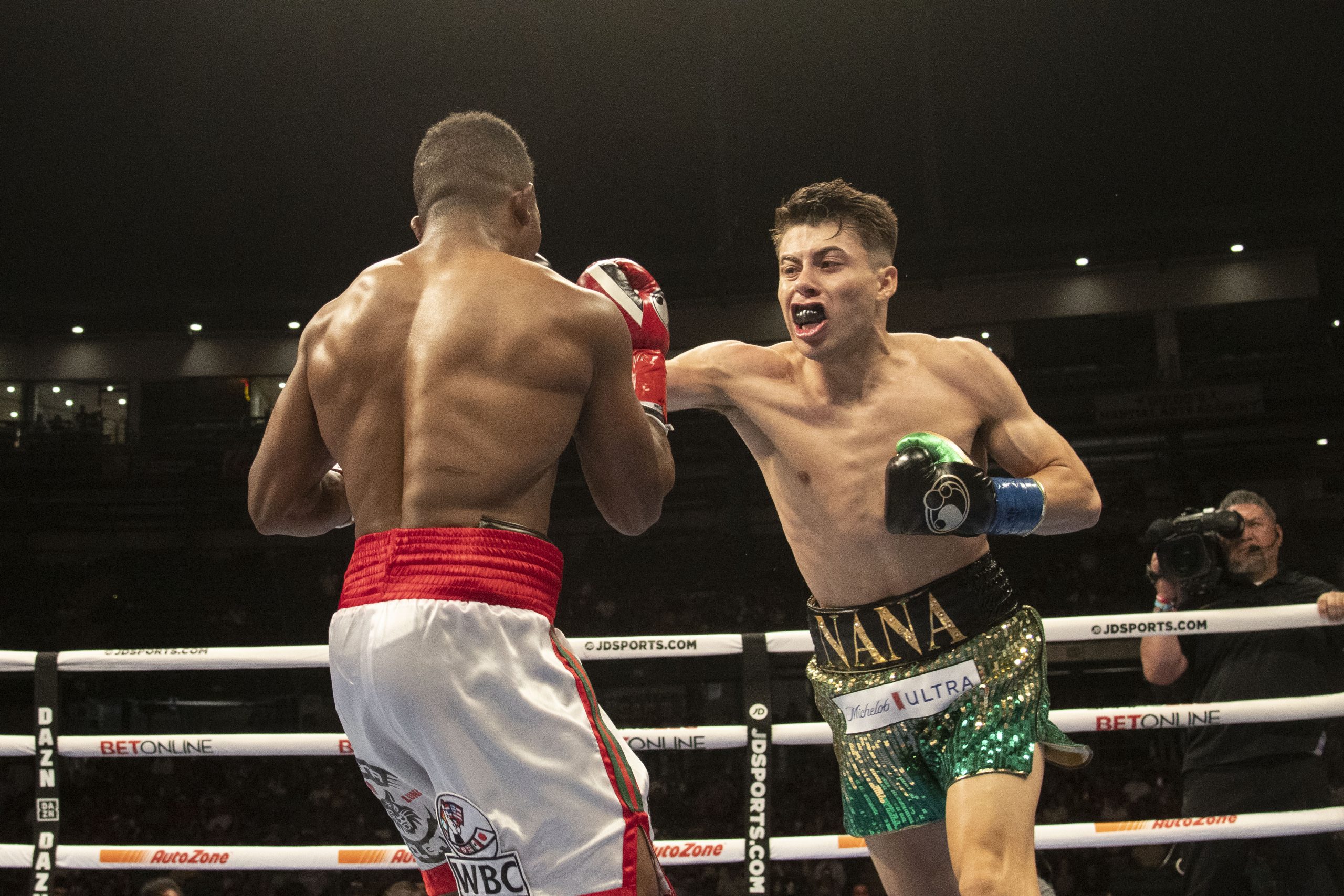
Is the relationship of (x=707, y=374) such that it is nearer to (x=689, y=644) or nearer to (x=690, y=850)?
(x=689, y=644)

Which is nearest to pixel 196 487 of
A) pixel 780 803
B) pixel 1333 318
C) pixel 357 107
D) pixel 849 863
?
pixel 357 107

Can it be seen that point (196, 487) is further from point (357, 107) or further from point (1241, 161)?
point (1241, 161)

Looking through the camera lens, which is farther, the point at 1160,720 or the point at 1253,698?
the point at 1253,698

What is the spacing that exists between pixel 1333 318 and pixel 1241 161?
5.00 meters

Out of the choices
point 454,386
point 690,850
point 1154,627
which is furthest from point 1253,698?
point 454,386

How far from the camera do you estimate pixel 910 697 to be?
218 cm

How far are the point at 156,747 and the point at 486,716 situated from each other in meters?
2.16

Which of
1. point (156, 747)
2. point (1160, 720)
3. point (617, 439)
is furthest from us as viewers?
point (156, 747)

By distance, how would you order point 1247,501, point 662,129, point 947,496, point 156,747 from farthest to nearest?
1. point 662,129
2. point 1247,501
3. point 156,747
4. point 947,496

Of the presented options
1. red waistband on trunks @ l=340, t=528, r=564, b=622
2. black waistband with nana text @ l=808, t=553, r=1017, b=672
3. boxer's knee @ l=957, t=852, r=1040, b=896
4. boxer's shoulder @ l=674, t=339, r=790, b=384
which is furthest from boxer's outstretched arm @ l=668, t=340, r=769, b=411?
boxer's knee @ l=957, t=852, r=1040, b=896

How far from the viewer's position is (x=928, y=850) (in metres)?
2.24

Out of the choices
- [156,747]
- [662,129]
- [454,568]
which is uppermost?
[662,129]

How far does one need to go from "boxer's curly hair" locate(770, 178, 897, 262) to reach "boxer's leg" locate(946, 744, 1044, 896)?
3.70 ft

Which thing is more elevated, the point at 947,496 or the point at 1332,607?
the point at 947,496
